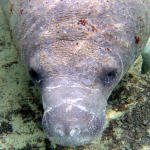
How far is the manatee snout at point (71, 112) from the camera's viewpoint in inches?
84.6

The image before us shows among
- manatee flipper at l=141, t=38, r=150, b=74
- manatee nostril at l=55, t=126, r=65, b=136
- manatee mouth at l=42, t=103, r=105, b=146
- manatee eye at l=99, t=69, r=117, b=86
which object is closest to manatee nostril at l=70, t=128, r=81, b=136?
manatee mouth at l=42, t=103, r=105, b=146

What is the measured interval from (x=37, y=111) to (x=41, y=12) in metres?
1.72

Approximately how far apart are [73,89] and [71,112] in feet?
0.91

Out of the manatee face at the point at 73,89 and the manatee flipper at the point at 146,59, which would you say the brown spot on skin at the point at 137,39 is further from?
the manatee flipper at the point at 146,59

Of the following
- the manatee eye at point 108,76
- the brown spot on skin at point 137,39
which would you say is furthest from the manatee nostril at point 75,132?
the brown spot on skin at point 137,39

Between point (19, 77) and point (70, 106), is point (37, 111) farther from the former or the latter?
point (70, 106)

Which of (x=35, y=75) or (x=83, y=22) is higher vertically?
(x=83, y=22)

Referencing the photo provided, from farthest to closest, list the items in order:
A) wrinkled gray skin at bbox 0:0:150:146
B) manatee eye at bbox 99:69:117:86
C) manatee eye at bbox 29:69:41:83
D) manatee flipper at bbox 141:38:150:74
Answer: manatee flipper at bbox 141:38:150:74 < manatee eye at bbox 29:69:41:83 < manatee eye at bbox 99:69:117:86 < wrinkled gray skin at bbox 0:0:150:146

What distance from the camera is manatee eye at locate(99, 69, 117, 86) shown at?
2.49 m

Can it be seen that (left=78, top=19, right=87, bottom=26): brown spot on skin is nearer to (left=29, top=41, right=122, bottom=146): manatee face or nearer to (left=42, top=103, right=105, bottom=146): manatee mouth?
(left=29, top=41, right=122, bottom=146): manatee face

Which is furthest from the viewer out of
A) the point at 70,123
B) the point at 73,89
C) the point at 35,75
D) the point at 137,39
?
the point at 137,39

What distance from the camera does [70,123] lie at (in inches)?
83.5

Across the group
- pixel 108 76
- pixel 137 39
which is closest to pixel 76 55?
pixel 108 76

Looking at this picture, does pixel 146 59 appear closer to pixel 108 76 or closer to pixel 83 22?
pixel 108 76
